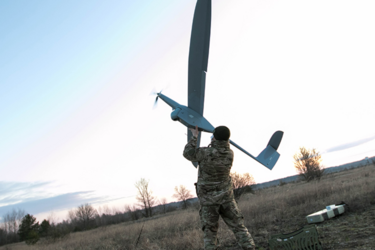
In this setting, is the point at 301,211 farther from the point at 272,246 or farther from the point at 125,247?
the point at 125,247

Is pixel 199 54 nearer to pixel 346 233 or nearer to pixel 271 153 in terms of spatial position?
pixel 271 153

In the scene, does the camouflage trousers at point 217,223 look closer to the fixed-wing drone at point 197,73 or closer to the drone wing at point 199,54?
the fixed-wing drone at point 197,73

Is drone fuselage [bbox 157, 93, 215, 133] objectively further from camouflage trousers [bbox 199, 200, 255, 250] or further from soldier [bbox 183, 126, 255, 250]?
camouflage trousers [bbox 199, 200, 255, 250]

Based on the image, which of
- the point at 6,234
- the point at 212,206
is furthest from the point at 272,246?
the point at 6,234

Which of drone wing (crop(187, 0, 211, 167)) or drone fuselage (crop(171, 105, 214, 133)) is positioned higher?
drone wing (crop(187, 0, 211, 167))

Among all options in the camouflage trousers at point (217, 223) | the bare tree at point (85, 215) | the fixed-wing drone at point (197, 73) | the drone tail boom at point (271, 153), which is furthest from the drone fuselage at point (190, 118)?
the bare tree at point (85, 215)

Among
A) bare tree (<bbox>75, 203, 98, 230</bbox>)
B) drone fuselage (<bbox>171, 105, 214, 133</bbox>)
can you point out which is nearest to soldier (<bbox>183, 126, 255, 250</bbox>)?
drone fuselage (<bbox>171, 105, 214, 133</bbox>)

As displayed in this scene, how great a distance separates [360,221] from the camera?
248 inches

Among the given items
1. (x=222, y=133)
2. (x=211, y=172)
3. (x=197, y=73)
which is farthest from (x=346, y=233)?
(x=197, y=73)

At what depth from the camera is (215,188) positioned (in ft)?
13.2

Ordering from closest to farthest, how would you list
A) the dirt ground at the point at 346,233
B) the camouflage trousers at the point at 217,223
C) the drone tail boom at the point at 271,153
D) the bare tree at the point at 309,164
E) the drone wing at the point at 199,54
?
the camouflage trousers at the point at 217,223
the dirt ground at the point at 346,233
the drone wing at the point at 199,54
the drone tail boom at the point at 271,153
the bare tree at the point at 309,164

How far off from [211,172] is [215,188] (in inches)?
10.9

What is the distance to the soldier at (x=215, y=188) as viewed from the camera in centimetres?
393

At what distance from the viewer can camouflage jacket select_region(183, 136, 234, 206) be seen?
401cm
